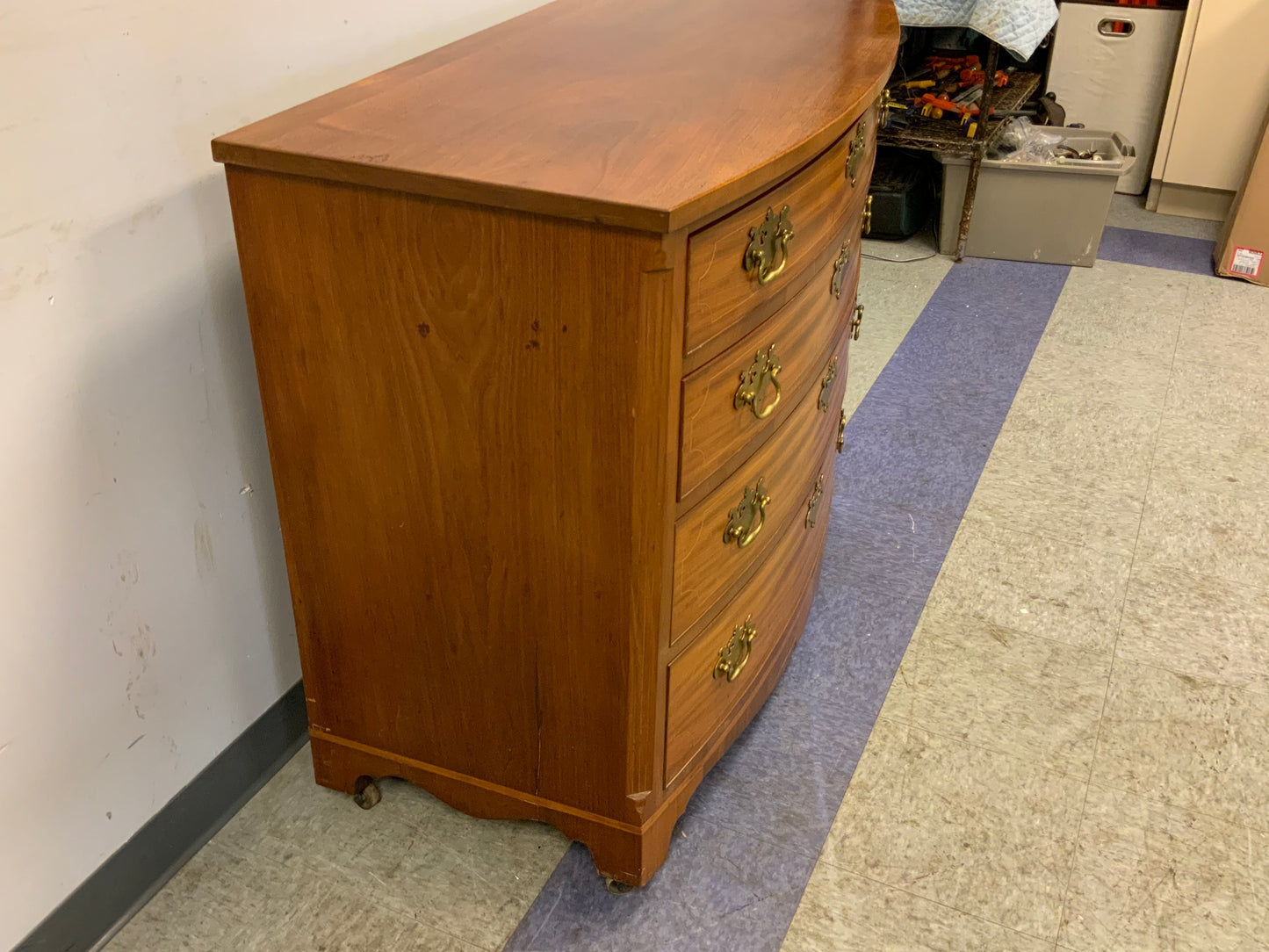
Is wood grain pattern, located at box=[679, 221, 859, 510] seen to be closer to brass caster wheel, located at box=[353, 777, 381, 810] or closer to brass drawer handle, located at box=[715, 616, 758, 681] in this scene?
brass drawer handle, located at box=[715, 616, 758, 681]

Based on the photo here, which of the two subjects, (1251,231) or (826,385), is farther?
(1251,231)

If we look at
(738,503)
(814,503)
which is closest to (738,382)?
(738,503)

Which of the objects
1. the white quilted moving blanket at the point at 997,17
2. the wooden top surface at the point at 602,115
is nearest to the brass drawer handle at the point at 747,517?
the wooden top surface at the point at 602,115

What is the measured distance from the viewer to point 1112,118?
11.3 ft

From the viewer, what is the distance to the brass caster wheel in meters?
1.47

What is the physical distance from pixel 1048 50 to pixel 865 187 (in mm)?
2349

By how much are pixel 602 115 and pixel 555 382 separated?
30cm

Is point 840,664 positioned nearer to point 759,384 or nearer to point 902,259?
point 759,384

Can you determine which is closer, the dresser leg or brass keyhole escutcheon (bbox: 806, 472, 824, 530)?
the dresser leg

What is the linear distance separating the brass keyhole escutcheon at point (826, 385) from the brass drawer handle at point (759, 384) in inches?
9.8

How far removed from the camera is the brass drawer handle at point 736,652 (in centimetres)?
136

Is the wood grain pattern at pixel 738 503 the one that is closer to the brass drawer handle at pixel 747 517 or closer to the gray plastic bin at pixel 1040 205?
the brass drawer handle at pixel 747 517

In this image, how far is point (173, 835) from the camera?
1.36 m

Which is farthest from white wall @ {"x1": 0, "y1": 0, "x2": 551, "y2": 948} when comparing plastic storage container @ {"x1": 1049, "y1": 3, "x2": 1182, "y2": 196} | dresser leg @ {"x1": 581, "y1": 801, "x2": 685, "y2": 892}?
plastic storage container @ {"x1": 1049, "y1": 3, "x2": 1182, "y2": 196}
